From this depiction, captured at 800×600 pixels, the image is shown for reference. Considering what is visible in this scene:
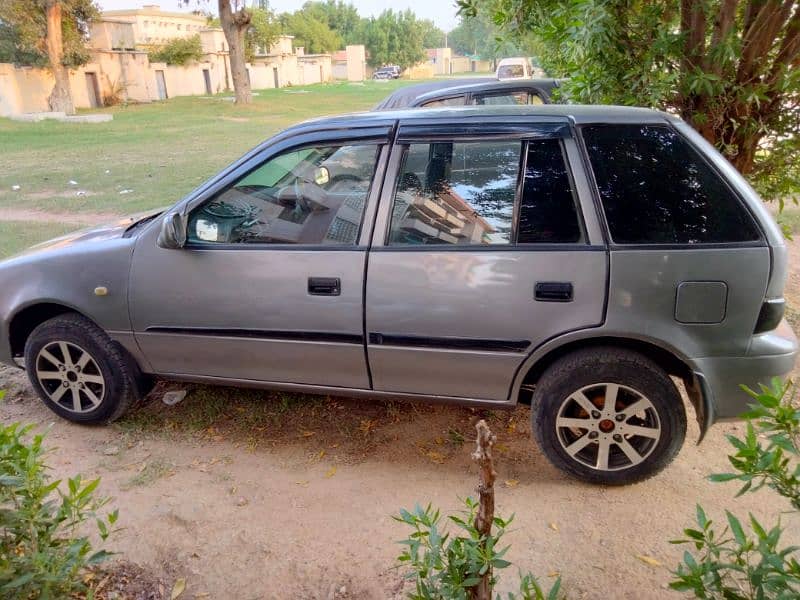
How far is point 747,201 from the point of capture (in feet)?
9.87

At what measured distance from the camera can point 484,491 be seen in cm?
181

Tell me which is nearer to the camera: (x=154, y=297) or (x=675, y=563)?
(x=675, y=563)

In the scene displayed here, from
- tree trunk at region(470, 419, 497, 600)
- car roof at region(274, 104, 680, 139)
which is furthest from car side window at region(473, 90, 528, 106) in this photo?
tree trunk at region(470, 419, 497, 600)

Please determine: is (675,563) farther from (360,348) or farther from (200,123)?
(200,123)

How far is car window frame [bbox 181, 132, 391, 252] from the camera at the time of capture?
335 centimetres

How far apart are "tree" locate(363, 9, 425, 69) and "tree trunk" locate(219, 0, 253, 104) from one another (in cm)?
4818

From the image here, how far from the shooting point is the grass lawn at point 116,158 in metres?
10.3

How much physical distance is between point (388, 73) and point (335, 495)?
71671mm

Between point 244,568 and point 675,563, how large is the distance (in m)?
1.90

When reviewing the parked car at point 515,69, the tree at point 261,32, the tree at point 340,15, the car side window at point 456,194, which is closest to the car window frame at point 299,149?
the car side window at point 456,194

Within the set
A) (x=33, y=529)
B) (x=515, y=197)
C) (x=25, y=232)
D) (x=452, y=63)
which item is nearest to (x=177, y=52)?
(x=25, y=232)

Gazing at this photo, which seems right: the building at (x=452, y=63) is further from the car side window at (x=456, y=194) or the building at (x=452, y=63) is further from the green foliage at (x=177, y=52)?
the car side window at (x=456, y=194)

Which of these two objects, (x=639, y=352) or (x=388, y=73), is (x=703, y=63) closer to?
(x=639, y=352)

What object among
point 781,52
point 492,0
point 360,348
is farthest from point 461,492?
point 492,0
